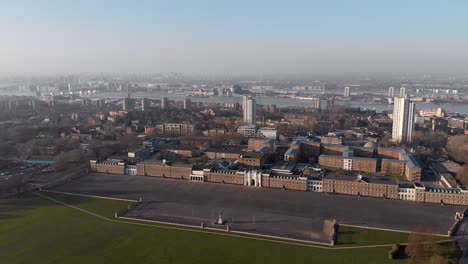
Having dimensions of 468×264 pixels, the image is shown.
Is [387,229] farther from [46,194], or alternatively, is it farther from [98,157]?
[98,157]

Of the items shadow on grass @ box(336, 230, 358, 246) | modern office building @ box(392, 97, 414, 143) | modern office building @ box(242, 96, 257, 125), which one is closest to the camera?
shadow on grass @ box(336, 230, 358, 246)

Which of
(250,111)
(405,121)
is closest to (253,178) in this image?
(405,121)

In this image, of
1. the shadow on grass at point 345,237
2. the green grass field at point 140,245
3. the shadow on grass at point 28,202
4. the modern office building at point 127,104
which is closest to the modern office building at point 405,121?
the shadow on grass at point 345,237

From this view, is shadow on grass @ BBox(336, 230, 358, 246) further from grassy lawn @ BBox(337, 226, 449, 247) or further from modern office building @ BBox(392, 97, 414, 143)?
modern office building @ BBox(392, 97, 414, 143)

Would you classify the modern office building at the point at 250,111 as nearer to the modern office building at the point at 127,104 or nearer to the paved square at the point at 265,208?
the modern office building at the point at 127,104

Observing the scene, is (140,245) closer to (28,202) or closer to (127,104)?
(28,202)

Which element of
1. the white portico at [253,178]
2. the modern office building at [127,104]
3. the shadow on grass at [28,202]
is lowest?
the shadow on grass at [28,202]

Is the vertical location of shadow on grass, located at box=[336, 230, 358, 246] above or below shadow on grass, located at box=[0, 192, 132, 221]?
below

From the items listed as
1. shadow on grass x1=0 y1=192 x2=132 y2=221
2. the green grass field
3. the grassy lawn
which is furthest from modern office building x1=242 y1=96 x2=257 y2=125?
the grassy lawn
